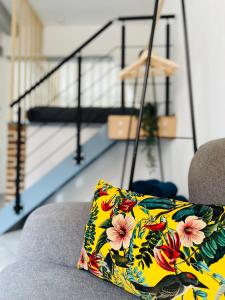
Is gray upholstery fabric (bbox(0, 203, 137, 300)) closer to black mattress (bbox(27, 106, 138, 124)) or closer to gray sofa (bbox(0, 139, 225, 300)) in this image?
gray sofa (bbox(0, 139, 225, 300))

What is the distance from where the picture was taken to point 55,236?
1.03m

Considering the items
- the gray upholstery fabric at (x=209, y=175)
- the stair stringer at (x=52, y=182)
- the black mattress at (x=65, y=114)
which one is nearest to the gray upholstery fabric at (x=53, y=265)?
the gray upholstery fabric at (x=209, y=175)

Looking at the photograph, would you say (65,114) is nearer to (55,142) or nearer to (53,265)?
(55,142)

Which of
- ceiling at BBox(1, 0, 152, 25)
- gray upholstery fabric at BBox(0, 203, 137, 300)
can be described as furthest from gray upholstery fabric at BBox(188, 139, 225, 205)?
ceiling at BBox(1, 0, 152, 25)

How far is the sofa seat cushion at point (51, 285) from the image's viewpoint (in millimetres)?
755

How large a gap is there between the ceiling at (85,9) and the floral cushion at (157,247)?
12.6 ft

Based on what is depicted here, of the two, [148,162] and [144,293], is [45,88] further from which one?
[144,293]

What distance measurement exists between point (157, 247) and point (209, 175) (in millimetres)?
319

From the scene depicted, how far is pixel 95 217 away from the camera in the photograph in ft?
3.08

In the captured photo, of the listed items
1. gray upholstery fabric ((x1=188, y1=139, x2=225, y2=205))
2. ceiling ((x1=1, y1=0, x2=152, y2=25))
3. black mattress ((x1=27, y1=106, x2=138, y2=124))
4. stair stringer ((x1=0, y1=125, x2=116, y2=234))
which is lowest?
stair stringer ((x1=0, y1=125, x2=116, y2=234))

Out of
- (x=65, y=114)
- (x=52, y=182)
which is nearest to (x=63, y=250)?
(x=52, y=182)

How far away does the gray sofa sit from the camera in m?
0.78

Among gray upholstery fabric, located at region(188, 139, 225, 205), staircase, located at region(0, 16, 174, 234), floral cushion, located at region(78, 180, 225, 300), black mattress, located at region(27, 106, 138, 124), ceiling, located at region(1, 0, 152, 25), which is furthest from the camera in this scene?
ceiling, located at region(1, 0, 152, 25)

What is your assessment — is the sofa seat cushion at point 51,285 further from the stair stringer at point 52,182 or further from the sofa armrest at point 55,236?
the stair stringer at point 52,182
